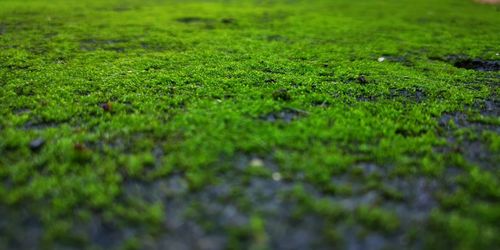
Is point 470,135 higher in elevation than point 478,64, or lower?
lower

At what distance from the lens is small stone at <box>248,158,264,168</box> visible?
433 cm

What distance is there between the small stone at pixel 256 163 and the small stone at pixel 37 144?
299cm

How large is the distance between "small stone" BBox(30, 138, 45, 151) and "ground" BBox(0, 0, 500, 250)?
0.05 ft

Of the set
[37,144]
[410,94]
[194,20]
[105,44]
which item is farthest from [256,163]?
[194,20]

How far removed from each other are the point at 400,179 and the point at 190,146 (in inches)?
111

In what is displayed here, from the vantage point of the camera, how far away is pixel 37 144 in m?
4.62

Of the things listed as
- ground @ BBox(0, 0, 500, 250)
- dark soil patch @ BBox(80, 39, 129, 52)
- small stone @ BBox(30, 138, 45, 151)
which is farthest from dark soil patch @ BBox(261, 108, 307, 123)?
dark soil patch @ BBox(80, 39, 129, 52)

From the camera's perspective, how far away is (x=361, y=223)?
11.5 ft

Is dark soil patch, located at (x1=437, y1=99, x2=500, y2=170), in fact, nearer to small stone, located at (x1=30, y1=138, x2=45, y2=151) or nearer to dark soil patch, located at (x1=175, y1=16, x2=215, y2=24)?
small stone, located at (x1=30, y1=138, x2=45, y2=151)

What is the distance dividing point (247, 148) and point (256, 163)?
1.06 feet

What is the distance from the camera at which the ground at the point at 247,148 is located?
11.2 feet

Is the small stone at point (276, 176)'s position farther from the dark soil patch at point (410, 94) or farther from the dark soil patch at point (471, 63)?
the dark soil patch at point (471, 63)

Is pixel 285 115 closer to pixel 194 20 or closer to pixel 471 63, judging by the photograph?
pixel 471 63

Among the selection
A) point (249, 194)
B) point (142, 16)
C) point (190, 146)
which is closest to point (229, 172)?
point (249, 194)
